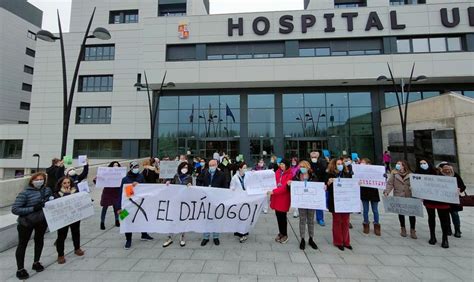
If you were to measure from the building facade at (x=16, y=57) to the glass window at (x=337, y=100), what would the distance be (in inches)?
1938

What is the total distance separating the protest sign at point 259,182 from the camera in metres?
5.64

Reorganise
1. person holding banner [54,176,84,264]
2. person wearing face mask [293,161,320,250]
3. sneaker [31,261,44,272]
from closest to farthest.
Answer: sneaker [31,261,44,272] < person holding banner [54,176,84,264] < person wearing face mask [293,161,320,250]

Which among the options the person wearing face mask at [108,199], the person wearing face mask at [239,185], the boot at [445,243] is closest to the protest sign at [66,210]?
the person wearing face mask at [108,199]

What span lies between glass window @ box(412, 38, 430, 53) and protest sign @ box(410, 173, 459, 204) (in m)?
22.6

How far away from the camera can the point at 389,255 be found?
4.85 meters

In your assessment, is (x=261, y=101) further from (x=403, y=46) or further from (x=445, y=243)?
(x=445, y=243)

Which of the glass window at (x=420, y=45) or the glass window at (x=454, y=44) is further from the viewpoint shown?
the glass window at (x=420, y=45)

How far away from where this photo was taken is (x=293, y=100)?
23.5m

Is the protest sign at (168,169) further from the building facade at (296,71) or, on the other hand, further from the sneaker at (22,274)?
the building facade at (296,71)

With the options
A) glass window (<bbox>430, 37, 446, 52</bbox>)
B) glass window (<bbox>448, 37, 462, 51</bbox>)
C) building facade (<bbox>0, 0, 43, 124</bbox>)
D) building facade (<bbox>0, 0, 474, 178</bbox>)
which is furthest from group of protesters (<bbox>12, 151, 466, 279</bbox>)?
building facade (<bbox>0, 0, 43, 124</bbox>)

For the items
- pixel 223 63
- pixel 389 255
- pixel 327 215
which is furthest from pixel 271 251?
pixel 223 63

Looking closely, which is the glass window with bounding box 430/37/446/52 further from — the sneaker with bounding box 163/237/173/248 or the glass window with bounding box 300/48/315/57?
the sneaker with bounding box 163/237/173/248

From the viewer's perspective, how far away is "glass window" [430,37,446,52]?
21516 mm

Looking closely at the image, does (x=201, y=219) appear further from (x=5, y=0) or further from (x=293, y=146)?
(x=5, y=0)
